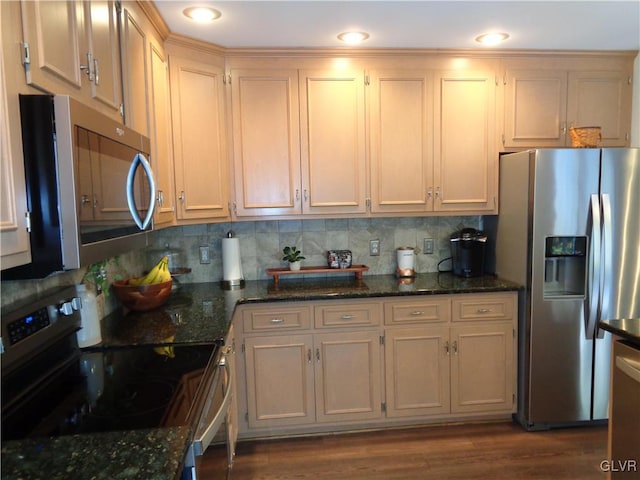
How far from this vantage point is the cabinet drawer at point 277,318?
239 cm

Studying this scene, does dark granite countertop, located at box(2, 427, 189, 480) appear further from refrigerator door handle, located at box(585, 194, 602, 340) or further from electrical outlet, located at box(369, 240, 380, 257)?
refrigerator door handle, located at box(585, 194, 602, 340)

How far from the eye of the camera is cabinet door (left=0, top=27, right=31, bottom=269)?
0.87m

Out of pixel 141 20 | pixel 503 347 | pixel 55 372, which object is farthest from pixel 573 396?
pixel 141 20

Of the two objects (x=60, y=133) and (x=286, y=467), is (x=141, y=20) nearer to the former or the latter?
(x=60, y=133)

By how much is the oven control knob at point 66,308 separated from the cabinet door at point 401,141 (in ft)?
5.87

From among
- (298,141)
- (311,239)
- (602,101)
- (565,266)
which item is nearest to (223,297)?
(311,239)

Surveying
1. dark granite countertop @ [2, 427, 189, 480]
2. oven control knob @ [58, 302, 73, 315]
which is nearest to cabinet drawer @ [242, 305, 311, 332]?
oven control knob @ [58, 302, 73, 315]

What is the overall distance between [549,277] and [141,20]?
8.48 ft

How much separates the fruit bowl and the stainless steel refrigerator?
207cm

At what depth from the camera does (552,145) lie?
2740 mm

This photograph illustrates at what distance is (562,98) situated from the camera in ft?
8.90

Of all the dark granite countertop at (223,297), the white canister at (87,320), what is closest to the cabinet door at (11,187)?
the white canister at (87,320)

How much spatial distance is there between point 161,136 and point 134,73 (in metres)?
0.45

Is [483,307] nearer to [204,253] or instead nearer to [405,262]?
[405,262]
